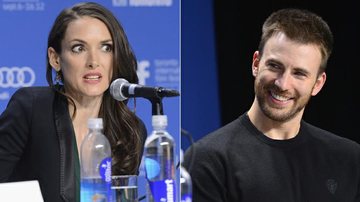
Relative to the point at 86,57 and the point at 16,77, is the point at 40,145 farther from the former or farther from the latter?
the point at 86,57

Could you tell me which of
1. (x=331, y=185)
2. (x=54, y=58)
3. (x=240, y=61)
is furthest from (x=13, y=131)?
(x=240, y=61)

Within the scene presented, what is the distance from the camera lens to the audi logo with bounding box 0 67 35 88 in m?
3.54

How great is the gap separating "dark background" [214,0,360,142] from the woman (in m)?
1.15

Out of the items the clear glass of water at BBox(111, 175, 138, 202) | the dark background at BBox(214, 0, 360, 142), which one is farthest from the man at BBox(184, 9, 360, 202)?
the dark background at BBox(214, 0, 360, 142)

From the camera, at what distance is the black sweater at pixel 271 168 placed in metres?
3.30

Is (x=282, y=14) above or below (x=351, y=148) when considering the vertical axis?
above

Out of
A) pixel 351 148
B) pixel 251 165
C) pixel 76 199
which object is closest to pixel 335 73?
pixel 351 148

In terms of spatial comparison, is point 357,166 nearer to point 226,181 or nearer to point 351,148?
point 351,148

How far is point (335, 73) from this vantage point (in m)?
4.79

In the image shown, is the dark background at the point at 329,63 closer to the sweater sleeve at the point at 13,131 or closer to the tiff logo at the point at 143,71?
the tiff logo at the point at 143,71

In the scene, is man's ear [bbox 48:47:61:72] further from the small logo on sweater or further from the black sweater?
the small logo on sweater

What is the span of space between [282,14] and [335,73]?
1432 millimetres

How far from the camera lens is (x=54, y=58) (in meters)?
3.54

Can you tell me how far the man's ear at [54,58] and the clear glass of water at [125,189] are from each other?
117 centimetres
